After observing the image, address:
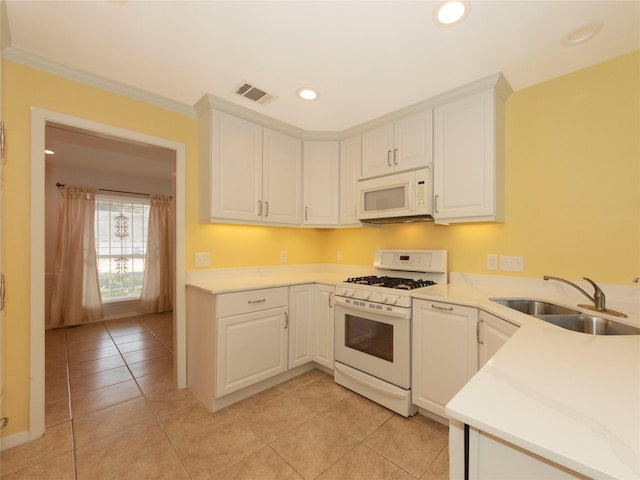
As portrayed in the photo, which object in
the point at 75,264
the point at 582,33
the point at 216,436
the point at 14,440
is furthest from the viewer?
the point at 75,264

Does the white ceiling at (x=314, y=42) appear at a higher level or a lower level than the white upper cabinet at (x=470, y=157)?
higher

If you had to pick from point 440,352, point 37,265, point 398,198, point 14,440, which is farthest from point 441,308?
point 14,440

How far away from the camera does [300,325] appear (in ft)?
8.55

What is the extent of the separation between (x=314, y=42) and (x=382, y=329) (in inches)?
79.0

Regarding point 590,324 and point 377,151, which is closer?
point 590,324

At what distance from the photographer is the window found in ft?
15.1

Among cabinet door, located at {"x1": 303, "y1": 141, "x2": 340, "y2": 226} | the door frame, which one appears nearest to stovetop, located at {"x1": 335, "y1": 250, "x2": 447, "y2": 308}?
cabinet door, located at {"x1": 303, "y1": 141, "x2": 340, "y2": 226}

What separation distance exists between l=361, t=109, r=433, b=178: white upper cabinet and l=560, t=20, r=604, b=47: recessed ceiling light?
2.80ft

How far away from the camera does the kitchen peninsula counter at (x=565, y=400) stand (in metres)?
0.50

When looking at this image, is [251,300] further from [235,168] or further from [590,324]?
[590,324]

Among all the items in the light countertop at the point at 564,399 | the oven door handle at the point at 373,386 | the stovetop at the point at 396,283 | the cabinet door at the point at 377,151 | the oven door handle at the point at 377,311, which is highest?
the cabinet door at the point at 377,151

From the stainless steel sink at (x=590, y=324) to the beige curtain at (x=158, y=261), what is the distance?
514 cm

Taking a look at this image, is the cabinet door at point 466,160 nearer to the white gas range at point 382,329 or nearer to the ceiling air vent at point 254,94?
the white gas range at point 382,329

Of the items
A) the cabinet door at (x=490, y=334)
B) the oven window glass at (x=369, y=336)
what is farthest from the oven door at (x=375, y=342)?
the cabinet door at (x=490, y=334)
